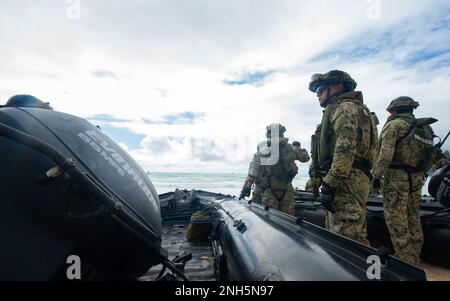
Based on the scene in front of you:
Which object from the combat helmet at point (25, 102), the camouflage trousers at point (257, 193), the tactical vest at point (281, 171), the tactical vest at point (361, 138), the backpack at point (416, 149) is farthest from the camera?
the camouflage trousers at point (257, 193)

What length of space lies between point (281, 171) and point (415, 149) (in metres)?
2.35

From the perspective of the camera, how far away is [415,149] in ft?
11.8

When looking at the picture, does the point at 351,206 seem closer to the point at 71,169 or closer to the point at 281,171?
the point at 71,169

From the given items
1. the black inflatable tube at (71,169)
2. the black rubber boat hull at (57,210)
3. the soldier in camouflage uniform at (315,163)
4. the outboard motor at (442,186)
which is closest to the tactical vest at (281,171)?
the soldier in camouflage uniform at (315,163)

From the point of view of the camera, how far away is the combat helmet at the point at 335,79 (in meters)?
2.89

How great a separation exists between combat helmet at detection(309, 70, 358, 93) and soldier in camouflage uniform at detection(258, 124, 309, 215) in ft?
8.27

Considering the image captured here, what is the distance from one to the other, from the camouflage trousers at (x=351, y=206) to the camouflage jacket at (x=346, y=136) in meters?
0.11

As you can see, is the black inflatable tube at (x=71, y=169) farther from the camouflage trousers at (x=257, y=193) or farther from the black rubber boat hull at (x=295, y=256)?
the camouflage trousers at (x=257, y=193)

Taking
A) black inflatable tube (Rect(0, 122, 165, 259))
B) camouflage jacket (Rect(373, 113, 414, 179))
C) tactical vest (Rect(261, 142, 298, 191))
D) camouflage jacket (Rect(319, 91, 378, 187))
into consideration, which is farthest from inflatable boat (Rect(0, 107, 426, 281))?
tactical vest (Rect(261, 142, 298, 191))

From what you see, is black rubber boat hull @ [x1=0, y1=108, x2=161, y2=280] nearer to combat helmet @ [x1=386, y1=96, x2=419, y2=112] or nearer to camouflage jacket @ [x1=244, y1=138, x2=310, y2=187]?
combat helmet @ [x1=386, y1=96, x2=419, y2=112]

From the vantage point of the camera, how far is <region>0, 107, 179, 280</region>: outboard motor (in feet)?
4.26

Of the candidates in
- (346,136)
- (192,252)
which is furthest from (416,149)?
(192,252)
